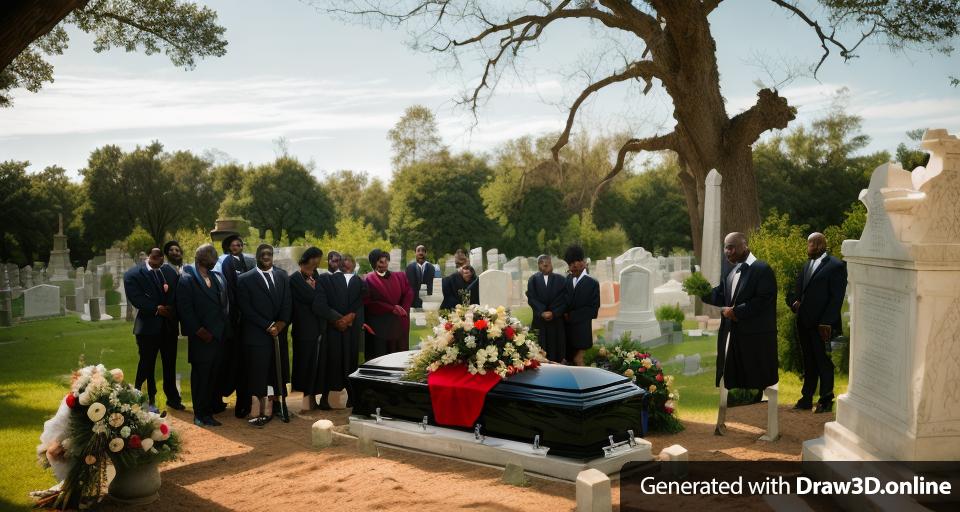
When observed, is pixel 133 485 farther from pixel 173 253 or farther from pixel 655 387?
pixel 655 387

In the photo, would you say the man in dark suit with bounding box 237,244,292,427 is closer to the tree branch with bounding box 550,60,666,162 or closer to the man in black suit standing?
the man in black suit standing

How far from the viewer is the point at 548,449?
20.7 ft

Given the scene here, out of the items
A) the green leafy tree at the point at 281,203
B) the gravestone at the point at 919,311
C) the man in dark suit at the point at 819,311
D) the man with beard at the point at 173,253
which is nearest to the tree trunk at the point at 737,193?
the man in dark suit at the point at 819,311

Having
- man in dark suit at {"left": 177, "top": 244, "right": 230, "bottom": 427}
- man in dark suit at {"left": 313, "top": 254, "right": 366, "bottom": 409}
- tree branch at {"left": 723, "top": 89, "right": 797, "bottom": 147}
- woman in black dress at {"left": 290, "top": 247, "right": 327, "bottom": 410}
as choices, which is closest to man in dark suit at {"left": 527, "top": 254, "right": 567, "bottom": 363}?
man in dark suit at {"left": 313, "top": 254, "right": 366, "bottom": 409}

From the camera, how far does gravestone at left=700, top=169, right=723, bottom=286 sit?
48.7ft

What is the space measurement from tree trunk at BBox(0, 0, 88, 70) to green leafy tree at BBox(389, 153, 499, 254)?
3633 cm

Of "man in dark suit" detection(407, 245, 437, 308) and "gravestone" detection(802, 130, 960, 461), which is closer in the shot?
"gravestone" detection(802, 130, 960, 461)

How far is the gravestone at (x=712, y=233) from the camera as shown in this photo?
48.7ft

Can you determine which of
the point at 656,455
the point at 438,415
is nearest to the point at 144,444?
the point at 438,415

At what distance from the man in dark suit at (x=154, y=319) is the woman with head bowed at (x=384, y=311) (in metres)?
2.40

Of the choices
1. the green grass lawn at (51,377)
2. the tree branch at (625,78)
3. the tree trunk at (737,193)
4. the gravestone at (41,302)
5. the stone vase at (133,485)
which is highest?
the tree branch at (625,78)

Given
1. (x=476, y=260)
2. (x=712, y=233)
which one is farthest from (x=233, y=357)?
(x=476, y=260)

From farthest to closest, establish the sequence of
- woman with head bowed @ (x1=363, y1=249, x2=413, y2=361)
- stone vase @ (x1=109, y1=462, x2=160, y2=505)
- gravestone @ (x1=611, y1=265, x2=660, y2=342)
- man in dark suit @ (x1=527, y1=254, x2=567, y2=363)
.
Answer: gravestone @ (x1=611, y1=265, x2=660, y2=342), man in dark suit @ (x1=527, y1=254, x2=567, y2=363), woman with head bowed @ (x1=363, y1=249, x2=413, y2=361), stone vase @ (x1=109, y1=462, x2=160, y2=505)

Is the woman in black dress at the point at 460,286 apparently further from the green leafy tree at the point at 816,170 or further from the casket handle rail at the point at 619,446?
the green leafy tree at the point at 816,170
